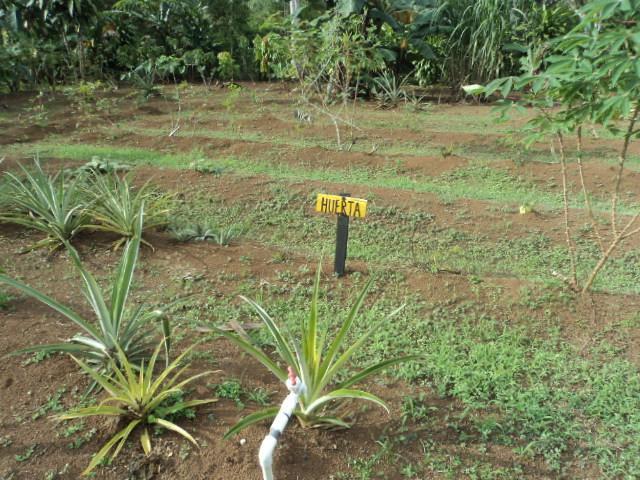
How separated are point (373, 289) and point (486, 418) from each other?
3.79 feet

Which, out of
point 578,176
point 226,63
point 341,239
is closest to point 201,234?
point 341,239

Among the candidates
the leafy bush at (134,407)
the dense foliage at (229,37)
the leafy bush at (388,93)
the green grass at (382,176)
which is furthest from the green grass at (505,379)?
the leafy bush at (388,93)

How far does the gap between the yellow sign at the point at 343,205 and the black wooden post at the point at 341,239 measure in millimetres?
12

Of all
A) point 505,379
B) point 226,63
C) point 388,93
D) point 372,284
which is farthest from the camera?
point 226,63

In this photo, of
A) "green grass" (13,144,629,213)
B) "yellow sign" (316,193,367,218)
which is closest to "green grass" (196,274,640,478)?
"yellow sign" (316,193,367,218)

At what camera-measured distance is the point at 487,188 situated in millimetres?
5016

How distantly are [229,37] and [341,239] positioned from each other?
9550 mm

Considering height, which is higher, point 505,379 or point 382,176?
point 382,176

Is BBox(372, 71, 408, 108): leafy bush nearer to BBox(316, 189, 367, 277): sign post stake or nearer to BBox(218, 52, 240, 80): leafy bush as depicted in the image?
BBox(218, 52, 240, 80): leafy bush

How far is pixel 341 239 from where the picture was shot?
305 centimetres

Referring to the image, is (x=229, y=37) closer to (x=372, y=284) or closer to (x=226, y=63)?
(x=226, y=63)

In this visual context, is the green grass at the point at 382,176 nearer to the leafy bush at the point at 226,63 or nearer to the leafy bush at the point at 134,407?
the leafy bush at the point at 134,407

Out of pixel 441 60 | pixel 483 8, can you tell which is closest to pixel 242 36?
pixel 441 60

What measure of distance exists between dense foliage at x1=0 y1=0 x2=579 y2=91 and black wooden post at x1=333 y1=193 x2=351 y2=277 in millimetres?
3775
